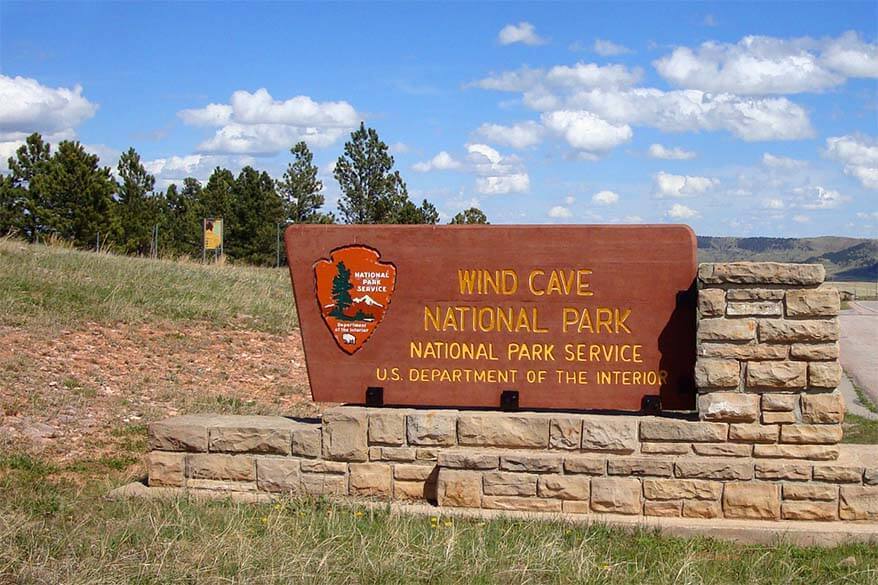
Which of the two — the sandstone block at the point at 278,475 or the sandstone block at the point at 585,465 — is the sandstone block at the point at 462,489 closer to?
the sandstone block at the point at 585,465

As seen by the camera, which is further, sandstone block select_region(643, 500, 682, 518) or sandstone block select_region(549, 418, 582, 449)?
sandstone block select_region(549, 418, 582, 449)

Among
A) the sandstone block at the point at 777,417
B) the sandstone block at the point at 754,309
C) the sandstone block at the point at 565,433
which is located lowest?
the sandstone block at the point at 565,433

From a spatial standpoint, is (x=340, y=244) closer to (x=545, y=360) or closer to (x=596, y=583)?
(x=545, y=360)

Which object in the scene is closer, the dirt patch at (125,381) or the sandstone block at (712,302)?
the sandstone block at (712,302)

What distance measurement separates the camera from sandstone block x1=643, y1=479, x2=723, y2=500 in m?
6.87

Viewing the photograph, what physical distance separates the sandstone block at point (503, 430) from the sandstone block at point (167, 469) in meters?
2.27

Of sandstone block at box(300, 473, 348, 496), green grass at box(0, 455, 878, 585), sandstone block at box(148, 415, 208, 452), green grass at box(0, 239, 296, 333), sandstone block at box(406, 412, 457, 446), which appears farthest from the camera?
green grass at box(0, 239, 296, 333)

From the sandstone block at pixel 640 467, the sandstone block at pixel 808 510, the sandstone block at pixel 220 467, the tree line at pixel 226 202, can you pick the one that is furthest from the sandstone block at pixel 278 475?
the tree line at pixel 226 202

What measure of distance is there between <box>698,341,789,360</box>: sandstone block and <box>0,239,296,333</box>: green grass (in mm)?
9510

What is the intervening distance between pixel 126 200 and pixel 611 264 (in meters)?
43.7

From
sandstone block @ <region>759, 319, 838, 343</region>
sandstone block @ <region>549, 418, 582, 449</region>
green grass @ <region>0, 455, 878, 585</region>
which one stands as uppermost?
sandstone block @ <region>759, 319, 838, 343</region>

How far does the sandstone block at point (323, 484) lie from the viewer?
293 inches

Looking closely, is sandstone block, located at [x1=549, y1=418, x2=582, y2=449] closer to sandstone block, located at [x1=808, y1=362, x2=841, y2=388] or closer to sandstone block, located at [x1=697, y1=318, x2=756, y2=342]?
sandstone block, located at [x1=697, y1=318, x2=756, y2=342]

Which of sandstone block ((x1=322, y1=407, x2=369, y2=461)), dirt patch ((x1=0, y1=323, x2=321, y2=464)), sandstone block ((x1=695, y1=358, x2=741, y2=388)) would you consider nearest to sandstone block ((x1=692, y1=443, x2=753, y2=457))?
sandstone block ((x1=695, y1=358, x2=741, y2=388))
